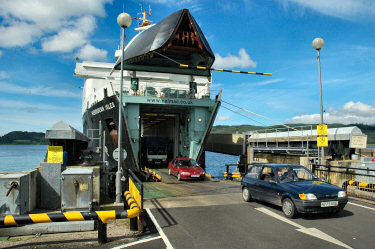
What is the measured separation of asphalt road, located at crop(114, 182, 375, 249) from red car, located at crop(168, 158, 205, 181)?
671 centimetres

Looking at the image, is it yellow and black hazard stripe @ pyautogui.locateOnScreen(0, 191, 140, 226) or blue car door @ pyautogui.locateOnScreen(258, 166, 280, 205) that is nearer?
yellow and black hazard stripe @ pyautogui.locateOnScreen(0, 191, 140, 226)

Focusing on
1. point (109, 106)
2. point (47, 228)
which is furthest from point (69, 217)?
point (109, 106)

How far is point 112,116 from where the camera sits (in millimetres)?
20812

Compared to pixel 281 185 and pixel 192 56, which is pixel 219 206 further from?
pixel 192 56

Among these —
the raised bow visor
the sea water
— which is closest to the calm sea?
the sea water

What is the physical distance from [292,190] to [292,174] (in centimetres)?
110

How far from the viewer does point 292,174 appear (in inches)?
331

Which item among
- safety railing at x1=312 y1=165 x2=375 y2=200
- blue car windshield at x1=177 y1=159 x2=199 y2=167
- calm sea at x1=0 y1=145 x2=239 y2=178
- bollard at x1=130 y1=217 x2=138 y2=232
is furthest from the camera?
calm sea at x1=0 y1=145 x2=239 y2=178

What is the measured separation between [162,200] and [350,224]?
19.3 feet

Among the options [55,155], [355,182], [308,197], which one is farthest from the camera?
[355,182]

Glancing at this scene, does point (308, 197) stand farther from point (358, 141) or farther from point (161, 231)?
point (358, 141)

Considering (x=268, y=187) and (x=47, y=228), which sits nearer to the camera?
(x=47, y=228)

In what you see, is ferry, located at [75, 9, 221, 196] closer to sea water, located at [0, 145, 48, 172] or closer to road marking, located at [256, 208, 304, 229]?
road marking, located at [256, 208, 304, 229]

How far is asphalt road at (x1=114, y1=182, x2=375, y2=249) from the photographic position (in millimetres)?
5594
